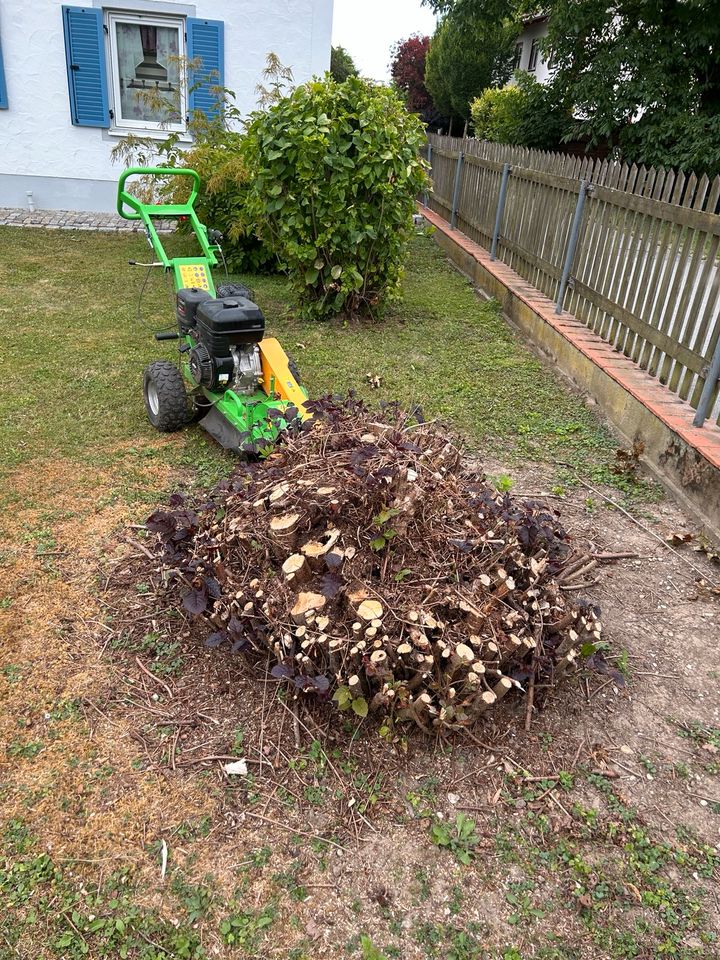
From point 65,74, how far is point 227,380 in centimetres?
900

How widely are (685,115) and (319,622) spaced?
11.9 m

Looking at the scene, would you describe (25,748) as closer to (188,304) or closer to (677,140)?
(188,304)

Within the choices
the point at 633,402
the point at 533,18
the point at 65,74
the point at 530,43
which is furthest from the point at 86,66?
the point at 530,43

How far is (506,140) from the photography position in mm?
15961

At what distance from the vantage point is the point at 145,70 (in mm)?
10781

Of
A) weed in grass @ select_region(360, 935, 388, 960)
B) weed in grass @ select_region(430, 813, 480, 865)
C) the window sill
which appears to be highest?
the window sill

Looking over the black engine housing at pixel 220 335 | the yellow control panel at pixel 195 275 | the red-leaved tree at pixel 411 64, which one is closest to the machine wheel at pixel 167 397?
the black engine housing at pixel 220 335

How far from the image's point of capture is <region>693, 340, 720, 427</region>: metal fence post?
4012 mm

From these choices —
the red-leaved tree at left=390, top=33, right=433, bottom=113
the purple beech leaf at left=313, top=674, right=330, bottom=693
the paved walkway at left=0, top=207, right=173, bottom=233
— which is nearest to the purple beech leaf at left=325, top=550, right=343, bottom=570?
the purple beech leaf at left=313, top=674, right=330, bottom=693

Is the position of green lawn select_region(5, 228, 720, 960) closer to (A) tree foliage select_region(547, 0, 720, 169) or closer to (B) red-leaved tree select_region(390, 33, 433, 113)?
(A) tree foliage select_region(547, 0, 720, 169)

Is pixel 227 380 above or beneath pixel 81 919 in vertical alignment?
above

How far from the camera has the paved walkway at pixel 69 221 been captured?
10648 mm

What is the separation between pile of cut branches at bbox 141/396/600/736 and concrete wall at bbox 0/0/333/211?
9.88 m

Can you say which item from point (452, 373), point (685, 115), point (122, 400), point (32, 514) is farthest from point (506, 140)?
point (32, 514)
